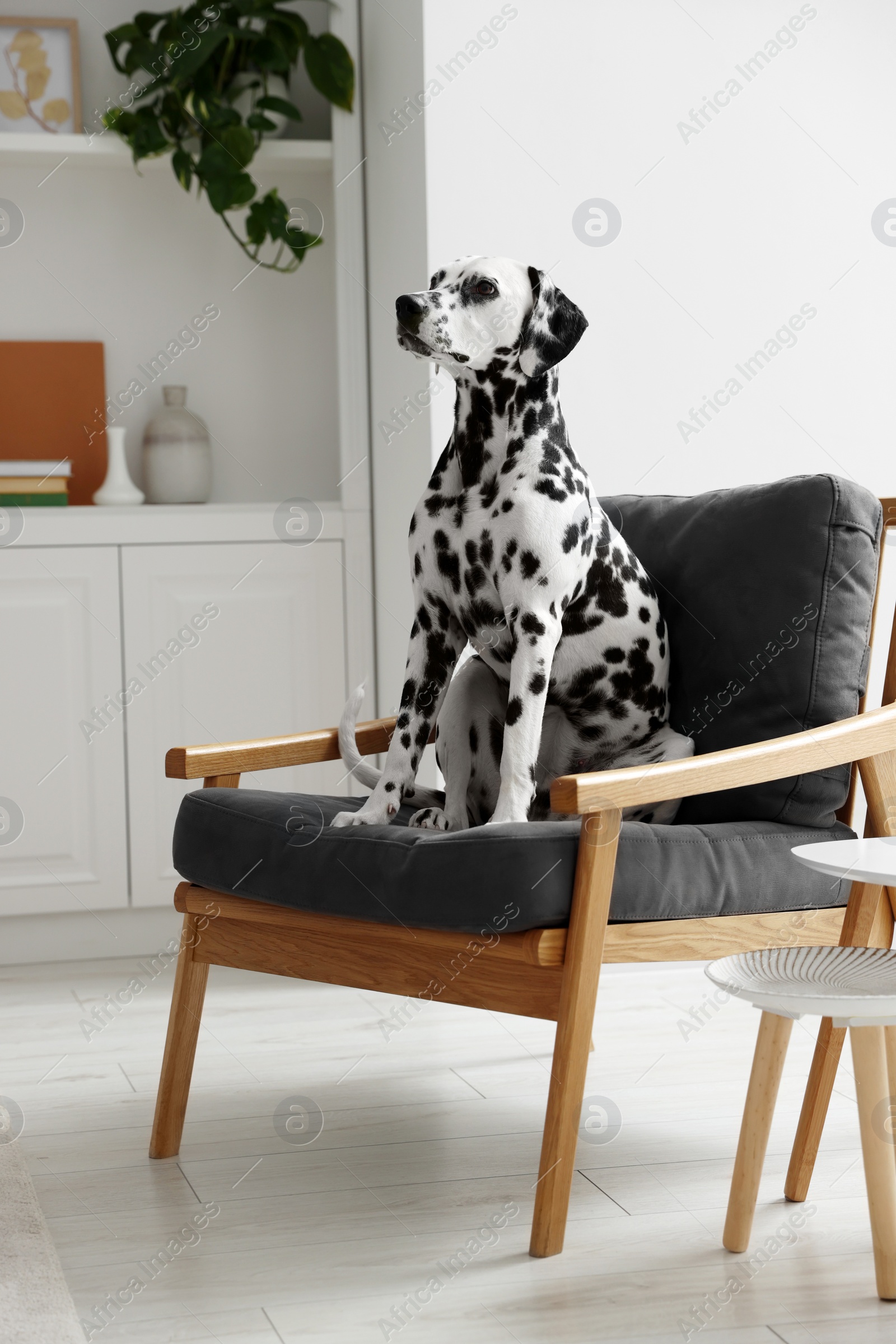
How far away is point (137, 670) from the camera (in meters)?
3.25

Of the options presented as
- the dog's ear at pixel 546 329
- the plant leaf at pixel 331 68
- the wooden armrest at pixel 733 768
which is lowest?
the wooden armrest at pixel 733 768

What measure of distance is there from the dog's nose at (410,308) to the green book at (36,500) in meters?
1.66

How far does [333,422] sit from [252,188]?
660mm

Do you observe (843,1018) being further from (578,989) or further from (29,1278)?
(29,1278)

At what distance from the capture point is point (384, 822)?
75.8 inches

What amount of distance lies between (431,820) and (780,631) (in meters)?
0.58

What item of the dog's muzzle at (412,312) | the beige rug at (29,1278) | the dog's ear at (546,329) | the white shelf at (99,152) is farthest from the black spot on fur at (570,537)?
the white shelf at (99,152)

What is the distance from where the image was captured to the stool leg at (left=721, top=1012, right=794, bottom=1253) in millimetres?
1589

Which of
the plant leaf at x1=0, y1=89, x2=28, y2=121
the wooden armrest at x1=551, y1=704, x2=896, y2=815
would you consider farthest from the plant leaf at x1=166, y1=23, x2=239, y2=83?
the wooden armrest at x1=551, y1=704, x2=896, y2=815

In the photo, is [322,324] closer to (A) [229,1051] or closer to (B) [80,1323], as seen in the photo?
(A) [229,1051]

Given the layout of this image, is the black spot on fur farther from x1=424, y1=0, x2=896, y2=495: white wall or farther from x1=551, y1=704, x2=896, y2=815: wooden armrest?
x1=424, y1=0, x2=896, y2=495: white wall

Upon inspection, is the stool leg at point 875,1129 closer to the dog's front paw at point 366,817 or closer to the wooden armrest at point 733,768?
the wooden armrest at point 733,768

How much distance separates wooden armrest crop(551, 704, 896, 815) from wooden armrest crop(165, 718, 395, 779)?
615mm

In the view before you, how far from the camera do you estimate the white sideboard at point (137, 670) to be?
3.19m
